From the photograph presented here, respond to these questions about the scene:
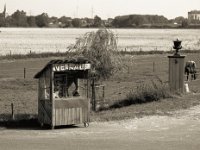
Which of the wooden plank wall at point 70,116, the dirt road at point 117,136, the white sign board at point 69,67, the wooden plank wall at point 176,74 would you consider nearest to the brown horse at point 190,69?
the wooden plank wall at point 176,74

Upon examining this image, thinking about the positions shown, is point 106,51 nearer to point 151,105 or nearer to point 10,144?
point 151,105

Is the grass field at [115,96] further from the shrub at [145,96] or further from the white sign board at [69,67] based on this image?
the white sign board at [69,67]

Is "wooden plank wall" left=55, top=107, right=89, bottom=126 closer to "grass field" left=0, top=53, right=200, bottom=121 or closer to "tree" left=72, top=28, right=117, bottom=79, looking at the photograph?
"grass field" left=0, top=53, right=200, bottom=121

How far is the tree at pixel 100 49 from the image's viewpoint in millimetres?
22109

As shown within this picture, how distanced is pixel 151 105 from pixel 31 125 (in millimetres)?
6064

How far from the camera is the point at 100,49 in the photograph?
2220 cm

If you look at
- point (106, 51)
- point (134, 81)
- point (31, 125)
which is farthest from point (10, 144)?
point (134, 81)

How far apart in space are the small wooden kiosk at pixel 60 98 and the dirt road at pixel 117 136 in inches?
15.5

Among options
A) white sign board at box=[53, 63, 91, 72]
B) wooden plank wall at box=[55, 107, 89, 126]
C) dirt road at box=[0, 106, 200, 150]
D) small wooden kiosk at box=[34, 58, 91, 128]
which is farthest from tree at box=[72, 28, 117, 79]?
wooden plank wall at box=[55, 107, 89, 126]

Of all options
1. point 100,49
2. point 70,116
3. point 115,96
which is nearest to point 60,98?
point 70,116

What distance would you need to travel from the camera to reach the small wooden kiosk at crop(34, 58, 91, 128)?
17906 mm

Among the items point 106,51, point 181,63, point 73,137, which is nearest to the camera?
point 73,137

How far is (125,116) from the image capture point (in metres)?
20.2

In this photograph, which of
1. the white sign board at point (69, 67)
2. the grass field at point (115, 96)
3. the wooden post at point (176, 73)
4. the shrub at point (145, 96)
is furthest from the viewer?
the wooden post at point (176, 73)
